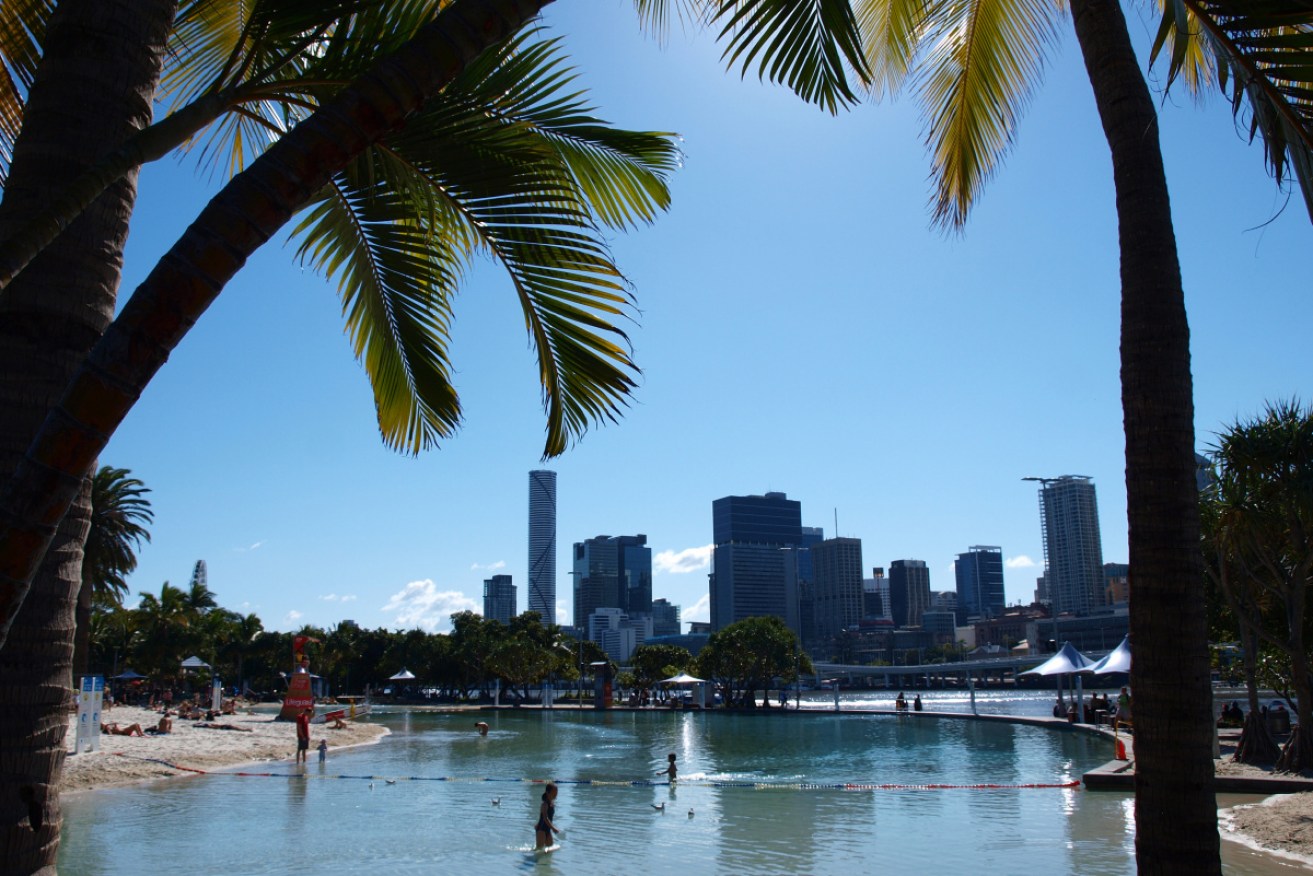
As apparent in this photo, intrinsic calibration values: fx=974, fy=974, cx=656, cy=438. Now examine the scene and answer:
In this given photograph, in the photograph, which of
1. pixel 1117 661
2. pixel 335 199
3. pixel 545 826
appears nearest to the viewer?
pixel 335 199

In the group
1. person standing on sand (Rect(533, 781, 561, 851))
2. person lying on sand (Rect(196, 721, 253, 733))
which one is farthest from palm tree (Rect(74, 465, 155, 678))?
person standing on sand (Rect(533, 781, 561, 851))

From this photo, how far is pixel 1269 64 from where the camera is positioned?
4.28m

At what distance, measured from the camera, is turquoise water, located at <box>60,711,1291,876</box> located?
14.7m

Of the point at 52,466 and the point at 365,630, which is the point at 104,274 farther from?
the point at 365,630

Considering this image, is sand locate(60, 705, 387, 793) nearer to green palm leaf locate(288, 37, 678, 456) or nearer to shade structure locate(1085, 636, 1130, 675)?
green palm leaf locate(288, 37, 678, 456)

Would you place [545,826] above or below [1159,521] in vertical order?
below

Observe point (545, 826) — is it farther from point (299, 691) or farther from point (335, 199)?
point (299, 691)

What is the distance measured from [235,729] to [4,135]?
1518 inches

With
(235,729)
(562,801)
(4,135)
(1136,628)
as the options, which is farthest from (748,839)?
(235,729)

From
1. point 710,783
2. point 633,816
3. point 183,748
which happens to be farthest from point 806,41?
point 183,748

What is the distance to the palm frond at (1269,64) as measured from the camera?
3746 mm

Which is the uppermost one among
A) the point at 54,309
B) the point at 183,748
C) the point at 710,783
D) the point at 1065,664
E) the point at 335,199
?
the point at 335,199

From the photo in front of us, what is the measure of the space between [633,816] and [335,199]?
16.9m

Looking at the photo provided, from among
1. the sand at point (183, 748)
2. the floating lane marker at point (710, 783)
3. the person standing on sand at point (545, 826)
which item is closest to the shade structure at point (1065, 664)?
the floating lane marker at point (710, 783)
